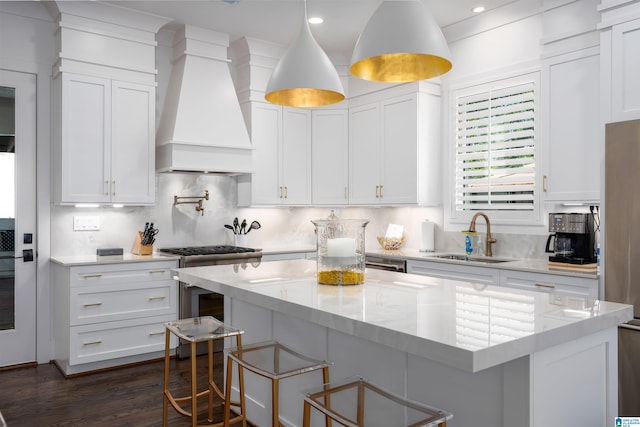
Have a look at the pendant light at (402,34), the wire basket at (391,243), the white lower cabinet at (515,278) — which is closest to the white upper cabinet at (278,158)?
the wire basket at (391,243)

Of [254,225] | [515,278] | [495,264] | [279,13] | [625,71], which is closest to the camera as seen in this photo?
[625,71]

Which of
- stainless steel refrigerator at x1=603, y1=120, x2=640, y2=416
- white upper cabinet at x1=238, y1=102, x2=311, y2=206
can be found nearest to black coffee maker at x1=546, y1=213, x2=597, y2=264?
stainless steel refrigerator at x1=603, y1=120, x2=640, y2=416

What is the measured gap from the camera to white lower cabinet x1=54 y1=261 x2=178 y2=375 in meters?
3.81

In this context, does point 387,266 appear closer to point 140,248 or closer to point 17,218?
point 140,248

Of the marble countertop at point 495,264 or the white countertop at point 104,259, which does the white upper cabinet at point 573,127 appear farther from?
the white countertop at point 104,259

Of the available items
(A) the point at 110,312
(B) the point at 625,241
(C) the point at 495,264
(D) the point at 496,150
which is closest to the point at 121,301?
(A) the point at 110,312

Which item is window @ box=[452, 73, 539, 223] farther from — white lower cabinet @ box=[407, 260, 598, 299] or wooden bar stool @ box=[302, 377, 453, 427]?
wooden bar stool @ box=[302, 377, 453, 427]

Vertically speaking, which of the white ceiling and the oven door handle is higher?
the white ceiling

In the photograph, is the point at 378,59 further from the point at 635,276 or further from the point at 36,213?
the point at 36,213

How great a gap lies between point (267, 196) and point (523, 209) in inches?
96.4

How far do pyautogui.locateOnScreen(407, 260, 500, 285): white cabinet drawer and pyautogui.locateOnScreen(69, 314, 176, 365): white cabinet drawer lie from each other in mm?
2172

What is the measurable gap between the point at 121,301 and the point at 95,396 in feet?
2.62

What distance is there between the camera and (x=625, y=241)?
9.52 feet

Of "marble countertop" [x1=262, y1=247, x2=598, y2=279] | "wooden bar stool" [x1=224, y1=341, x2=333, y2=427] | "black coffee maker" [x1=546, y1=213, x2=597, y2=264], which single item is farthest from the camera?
"black coffee maker" [x1=546, y1=213, x2=597, y2=264]
